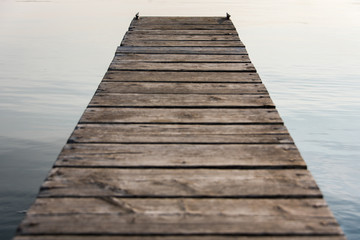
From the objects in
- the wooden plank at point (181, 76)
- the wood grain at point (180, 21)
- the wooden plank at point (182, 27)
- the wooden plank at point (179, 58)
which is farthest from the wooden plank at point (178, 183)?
the wood grain at point (180, 21)

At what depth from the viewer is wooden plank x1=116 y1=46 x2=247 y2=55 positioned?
571 centimetres

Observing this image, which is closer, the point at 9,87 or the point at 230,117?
the point at 230,117

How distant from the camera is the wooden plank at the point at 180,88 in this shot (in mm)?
4426

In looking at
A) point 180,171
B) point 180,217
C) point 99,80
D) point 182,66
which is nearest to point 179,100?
point 182,66

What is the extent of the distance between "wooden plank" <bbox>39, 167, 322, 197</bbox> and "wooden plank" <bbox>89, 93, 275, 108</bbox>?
1234 mm

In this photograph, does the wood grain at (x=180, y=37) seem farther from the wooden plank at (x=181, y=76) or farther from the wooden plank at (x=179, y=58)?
the wooden plank at (x=181, y=76)

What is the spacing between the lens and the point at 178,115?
3.87m

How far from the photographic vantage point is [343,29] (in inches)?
925

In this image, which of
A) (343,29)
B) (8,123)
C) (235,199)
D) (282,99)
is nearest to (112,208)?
(235,199)

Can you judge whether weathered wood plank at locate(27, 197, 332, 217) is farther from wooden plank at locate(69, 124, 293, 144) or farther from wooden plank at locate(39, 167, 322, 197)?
wooden plank at locate(69, 124, 293, 144)

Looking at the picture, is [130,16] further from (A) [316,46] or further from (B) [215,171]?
(B) [215,171]

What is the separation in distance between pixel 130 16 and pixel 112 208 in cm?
2345

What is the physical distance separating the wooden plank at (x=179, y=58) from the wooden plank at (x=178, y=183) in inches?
104

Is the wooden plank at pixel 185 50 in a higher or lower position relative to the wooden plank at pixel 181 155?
higher
